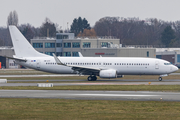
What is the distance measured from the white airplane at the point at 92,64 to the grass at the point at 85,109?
2297cm

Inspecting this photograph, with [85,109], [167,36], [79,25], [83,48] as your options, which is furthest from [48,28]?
[85,109]

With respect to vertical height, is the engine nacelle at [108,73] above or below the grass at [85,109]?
above

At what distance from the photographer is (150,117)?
18609mm

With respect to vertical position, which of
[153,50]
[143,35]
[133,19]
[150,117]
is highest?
[133,19]

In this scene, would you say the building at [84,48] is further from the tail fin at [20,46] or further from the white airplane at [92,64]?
the tail fin at [20,46]

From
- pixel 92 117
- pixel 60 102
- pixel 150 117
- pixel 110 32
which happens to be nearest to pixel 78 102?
pixel 60 102

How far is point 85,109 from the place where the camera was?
2105cm

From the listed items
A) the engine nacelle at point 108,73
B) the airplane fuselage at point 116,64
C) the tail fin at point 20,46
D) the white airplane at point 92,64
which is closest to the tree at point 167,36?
the white airplane at point 92,64

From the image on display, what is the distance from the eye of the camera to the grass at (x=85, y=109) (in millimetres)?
18781

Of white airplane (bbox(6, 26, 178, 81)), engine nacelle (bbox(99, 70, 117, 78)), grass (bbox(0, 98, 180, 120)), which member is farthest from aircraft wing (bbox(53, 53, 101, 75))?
grass (bbox(0, 98, 180, 120))

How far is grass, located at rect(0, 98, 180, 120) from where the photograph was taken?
18.8 meters

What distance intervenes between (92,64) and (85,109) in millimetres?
28671

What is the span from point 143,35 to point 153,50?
242 feet

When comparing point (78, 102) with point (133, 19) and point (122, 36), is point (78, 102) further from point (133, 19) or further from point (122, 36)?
point (133, 19)
